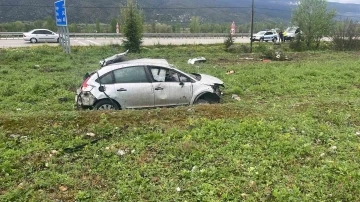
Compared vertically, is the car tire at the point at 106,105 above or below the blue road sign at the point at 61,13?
below

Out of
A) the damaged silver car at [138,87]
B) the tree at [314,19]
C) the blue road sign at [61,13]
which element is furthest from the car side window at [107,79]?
the tree at [314,19]

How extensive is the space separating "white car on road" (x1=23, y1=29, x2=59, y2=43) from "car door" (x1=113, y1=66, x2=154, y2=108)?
26.3 meters

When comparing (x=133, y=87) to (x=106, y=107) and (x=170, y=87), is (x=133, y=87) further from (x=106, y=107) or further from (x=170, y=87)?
(x=170, y=87)

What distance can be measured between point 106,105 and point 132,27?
1380 centimetres

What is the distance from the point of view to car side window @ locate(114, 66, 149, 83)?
766 cm

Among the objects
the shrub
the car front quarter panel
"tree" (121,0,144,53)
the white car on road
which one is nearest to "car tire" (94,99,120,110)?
the car front quarter panel

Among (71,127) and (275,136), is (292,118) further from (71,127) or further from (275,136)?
(71,127)

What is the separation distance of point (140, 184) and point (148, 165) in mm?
476

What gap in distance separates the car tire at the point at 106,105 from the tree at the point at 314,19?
2248 centimetres

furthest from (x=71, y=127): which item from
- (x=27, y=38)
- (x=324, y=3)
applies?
(x=27, y=38)

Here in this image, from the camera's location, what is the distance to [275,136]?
18.8 ft

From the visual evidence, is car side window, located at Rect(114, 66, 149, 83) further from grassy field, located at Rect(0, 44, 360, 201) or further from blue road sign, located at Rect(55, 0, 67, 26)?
blue road sign, located at Rect(55, 0, 67, 26)

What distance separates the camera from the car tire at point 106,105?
24.9 ft

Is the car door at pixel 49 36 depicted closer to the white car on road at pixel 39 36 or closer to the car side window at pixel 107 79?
the white car on road at pixel 39 36
